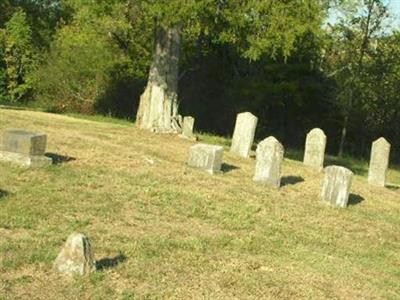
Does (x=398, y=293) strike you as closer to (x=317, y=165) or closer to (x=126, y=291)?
(x=126, y=291)

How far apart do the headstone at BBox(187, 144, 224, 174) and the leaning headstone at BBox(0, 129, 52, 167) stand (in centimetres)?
332

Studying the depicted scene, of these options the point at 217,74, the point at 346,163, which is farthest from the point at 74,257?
the point at 217,74

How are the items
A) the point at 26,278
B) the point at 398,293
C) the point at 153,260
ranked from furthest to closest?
the point at 398,293, the point at 153,260, the point at 26,278

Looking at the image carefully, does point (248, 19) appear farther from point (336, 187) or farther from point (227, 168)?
point (336, 187)

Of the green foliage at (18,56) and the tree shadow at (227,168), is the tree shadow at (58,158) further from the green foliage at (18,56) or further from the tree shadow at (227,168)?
the green foliage at (18,56)

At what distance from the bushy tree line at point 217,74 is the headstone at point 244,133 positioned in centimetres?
1011

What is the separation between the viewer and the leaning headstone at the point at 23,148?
11.4 meters

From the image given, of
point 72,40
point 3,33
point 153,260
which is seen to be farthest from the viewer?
point 3,33

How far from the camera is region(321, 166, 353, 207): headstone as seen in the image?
13.1 m

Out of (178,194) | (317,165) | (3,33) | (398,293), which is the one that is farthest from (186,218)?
(3,33)

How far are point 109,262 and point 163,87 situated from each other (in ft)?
44.2

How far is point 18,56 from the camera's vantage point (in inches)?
1469

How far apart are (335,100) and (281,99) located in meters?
2.79

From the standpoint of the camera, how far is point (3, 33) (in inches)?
1441
